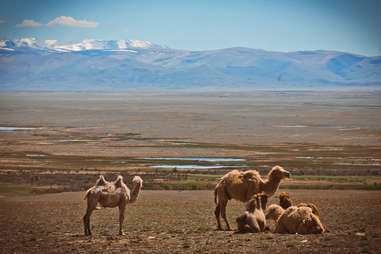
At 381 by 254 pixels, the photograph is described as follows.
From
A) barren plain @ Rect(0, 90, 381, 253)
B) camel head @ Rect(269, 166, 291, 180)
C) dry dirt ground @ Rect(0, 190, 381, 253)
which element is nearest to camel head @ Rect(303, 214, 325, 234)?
dry dirt ground @ Rect(0, 190, 381, 253)

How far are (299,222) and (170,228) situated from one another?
4481 mm

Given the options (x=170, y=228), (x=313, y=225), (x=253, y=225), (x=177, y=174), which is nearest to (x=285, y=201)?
(x=253, y=225)

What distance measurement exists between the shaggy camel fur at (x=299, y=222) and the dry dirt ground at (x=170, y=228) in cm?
36

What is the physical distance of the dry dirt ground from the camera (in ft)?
38.0

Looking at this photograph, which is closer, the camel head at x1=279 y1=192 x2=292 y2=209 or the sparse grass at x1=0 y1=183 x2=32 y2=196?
the camel head at x1=279 y1=192 x2=292 y2=209

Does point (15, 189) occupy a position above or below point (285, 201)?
below

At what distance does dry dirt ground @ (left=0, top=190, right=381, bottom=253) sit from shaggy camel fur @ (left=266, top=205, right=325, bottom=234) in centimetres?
36

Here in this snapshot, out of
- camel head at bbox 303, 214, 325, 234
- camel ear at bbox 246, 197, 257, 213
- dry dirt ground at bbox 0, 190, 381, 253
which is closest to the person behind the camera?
dry dirt ground at bbox 0, 190, 381, 253

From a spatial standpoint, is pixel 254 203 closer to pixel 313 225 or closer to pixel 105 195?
pixel 313 225

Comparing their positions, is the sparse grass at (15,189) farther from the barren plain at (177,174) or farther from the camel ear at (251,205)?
the camel ear at (251,205)

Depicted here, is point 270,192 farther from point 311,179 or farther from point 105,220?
point 311,179

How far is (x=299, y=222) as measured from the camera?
42.1 feet

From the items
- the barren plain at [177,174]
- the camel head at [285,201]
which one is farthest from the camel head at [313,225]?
the camel head at [285,201]

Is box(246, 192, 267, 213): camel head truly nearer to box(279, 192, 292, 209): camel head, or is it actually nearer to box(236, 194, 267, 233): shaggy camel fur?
box(236, 194, 267, 233): shaggy camel fur
